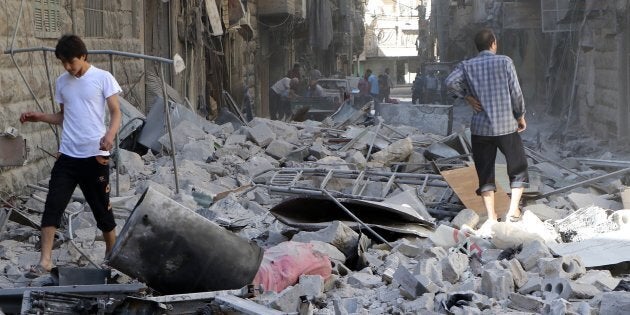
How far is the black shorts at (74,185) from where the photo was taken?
5.54 metres

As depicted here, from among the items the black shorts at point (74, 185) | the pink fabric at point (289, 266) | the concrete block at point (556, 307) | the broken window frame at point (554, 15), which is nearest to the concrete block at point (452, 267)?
the pink fabric at point (289, 266)

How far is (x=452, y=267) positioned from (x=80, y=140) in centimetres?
220

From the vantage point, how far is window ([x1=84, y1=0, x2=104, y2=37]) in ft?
36.5

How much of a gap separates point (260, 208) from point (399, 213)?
5.34 feet

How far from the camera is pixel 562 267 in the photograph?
5457 mm

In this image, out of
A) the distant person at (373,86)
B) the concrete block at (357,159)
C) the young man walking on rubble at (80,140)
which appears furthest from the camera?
the distant person at (373,86)

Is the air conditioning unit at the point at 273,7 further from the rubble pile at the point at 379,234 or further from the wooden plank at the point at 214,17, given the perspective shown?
the rubble pile at the point at 379,234

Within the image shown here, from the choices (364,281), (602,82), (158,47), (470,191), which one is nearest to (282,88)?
(158,47)

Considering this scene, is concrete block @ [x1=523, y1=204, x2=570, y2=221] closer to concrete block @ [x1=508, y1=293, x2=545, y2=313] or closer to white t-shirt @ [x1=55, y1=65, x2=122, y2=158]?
concrete block @ [x1=508, y1=293, x2=545, y2=313]

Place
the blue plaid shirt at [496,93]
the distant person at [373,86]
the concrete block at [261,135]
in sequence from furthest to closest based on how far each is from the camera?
the distant person at [373,86] < the concrete block at [261,135] < the blue plaid shirt at [496,93]

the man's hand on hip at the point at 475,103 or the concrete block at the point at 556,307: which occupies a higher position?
the man's hand on hip at the point at 475,103

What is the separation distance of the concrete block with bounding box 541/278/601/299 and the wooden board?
2486 mm

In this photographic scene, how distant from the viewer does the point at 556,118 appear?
865 inches

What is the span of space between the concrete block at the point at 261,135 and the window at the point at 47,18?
10.5ft
